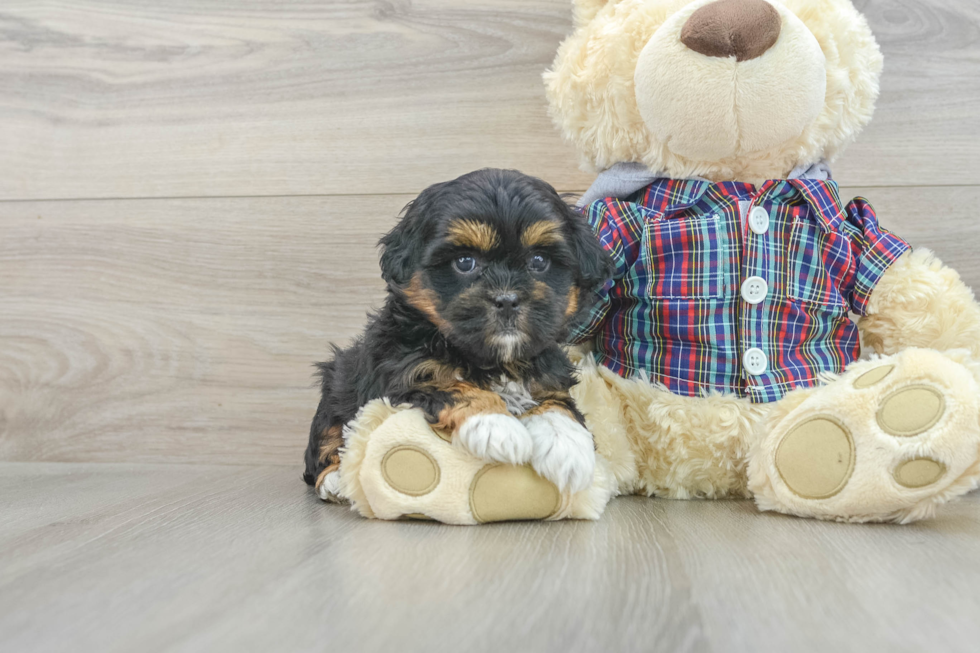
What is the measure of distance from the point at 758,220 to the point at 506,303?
60 centimetres

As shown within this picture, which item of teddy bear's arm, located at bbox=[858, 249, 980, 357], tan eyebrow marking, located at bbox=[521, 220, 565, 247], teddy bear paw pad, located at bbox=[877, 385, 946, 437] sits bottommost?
teddy bear paw pad, located at bbox=[877, 385, 946, 437]

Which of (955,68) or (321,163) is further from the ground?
(955,68)

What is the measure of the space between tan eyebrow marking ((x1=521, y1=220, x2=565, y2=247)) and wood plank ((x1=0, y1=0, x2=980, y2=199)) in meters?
0.78

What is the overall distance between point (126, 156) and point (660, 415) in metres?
1.59

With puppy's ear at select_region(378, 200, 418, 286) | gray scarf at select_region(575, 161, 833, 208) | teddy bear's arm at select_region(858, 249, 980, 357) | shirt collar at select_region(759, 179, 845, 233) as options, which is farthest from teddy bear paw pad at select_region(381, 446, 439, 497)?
teddy bear's arm at select_region(858, 249, 980, 357)

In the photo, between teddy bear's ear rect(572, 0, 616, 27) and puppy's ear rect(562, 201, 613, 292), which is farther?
teddy bear's ear rect(572, 0, 616, 27)

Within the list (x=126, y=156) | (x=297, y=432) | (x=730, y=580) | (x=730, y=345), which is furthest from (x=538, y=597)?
(x=126, y=156)

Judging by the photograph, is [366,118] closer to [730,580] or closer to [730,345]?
[730,345]

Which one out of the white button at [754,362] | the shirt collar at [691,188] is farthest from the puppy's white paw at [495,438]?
the shirt collar at [691,188]

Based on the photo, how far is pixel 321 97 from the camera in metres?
1.98

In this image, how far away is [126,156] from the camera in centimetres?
204

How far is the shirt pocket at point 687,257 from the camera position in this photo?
141 centimetres

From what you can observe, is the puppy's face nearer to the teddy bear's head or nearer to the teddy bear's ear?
the teddy bear's head

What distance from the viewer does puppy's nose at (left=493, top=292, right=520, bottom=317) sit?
1.10m
